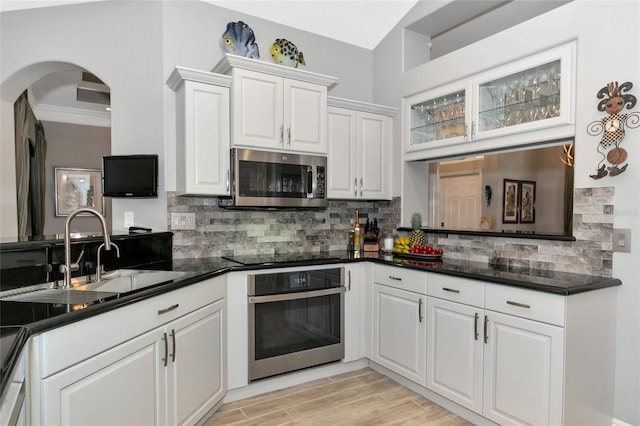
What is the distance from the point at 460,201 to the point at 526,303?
184cm

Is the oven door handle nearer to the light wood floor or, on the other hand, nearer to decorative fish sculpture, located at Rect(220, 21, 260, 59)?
the light wood floor

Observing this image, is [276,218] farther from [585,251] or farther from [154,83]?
[585,251]

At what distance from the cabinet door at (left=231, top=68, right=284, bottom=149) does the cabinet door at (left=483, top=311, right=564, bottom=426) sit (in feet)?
6.27

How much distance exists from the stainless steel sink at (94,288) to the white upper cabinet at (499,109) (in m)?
2.24

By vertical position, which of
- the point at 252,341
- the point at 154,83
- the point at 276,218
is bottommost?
the point at 252,341

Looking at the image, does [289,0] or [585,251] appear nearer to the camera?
[585,251]

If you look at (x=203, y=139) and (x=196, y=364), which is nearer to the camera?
(x=196, y=364)

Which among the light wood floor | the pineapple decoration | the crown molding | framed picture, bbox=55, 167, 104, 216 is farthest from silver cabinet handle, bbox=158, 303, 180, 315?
the crown molding

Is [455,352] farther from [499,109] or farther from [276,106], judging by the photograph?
[276,106]

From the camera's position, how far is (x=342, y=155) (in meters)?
3.32

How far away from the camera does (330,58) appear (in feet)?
12.0

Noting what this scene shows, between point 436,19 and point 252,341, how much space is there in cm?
308

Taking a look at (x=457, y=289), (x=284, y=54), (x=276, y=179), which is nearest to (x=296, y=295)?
(x=276, y=179)

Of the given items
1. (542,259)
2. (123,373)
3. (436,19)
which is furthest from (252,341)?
(436,19)
